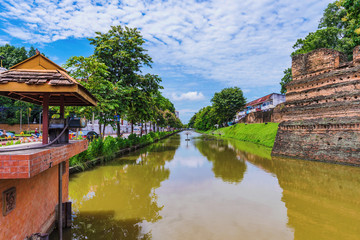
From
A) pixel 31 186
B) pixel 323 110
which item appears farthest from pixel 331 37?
pixel 31 186

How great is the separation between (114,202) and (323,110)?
16571 mm

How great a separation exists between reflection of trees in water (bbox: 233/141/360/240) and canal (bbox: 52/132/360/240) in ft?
0.08

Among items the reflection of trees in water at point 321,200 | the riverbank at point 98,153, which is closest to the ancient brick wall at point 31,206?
the reflection of trees in water at point 321,200

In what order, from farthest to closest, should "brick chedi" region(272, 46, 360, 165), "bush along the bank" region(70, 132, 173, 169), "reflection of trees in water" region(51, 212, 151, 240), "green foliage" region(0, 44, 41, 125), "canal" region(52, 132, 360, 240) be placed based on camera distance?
"green foliage" region(0, 44, 41, 125) < "brick chedi" region(272, 46, 360, 165) < "bush along the bank" region(70, 132, 173, 169) < "canal" region(52, 132, 360, 240) < "reflection of trees in water" region(51, 212, 151, 240)

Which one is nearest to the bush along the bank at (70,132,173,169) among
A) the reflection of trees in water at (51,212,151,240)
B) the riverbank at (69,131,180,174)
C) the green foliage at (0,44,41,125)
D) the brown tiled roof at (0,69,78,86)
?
the riverbank at (69,131,180,174)

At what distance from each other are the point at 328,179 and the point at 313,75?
35.0 ft

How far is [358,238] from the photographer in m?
5.18

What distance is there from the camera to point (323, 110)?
16203mm

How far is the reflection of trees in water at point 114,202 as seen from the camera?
18.2 ft

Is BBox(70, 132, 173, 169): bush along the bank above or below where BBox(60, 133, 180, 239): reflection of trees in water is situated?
above

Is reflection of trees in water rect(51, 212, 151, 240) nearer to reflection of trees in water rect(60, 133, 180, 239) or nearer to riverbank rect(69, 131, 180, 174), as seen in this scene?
reflection of trees in water rect(60, 133, 180, 239)

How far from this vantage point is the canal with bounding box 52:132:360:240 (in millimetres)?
5496

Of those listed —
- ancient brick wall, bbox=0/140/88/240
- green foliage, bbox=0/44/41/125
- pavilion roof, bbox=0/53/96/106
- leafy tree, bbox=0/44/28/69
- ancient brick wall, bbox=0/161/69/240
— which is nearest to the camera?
ancient brick wall, bbox=0/140/88/240

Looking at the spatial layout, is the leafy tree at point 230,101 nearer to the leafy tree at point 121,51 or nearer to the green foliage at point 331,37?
the green foliage at point 331,37
